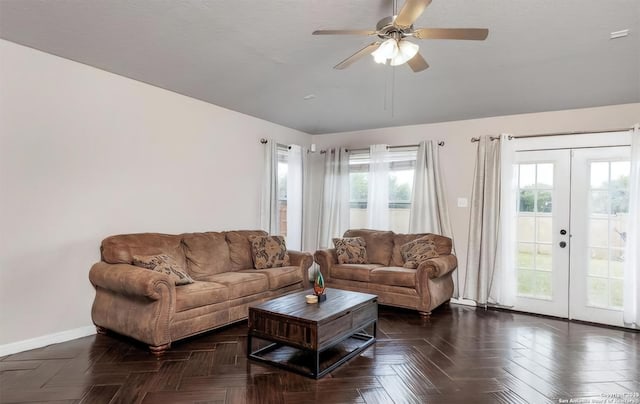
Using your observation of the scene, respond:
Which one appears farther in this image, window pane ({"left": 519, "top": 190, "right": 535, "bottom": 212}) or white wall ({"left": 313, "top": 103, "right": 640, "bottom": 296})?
window pane ({"left": 519, "top": 190, "right": 535, "bottom": 212})

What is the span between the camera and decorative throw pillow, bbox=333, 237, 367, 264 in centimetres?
505

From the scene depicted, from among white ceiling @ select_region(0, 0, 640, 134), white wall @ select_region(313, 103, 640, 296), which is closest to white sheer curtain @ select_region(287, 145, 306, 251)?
white wall @ select_region(313, 103, 640, 296)

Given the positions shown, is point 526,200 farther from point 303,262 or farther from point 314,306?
point 314,306

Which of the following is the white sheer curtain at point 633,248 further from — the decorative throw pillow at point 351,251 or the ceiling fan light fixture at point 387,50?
the ceiling fan light fixture at point 387,50

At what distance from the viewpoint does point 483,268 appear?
4.83 m

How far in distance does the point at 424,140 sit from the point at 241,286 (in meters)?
3.38

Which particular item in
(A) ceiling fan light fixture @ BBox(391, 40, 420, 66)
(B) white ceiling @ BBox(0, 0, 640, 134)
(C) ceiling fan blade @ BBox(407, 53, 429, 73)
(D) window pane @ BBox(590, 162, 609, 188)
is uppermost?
(B) white ceiling @ BBox(0, 0, 640, 134)

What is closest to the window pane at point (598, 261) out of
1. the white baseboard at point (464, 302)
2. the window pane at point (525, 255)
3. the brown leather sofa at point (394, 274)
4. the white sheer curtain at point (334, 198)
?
the window pane at point (525, 255)

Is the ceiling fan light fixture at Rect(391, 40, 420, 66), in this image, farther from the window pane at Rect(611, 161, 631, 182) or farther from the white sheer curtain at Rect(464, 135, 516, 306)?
the window pane at Rect(611, 161, 631, 182)

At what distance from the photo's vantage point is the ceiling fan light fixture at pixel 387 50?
7.42ft

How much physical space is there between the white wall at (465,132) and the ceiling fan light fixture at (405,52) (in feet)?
10.1

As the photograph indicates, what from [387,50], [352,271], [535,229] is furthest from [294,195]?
[387,50]

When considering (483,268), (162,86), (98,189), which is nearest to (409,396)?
(483,268)

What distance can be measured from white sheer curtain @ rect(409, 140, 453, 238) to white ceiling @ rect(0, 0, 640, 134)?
0.77m
